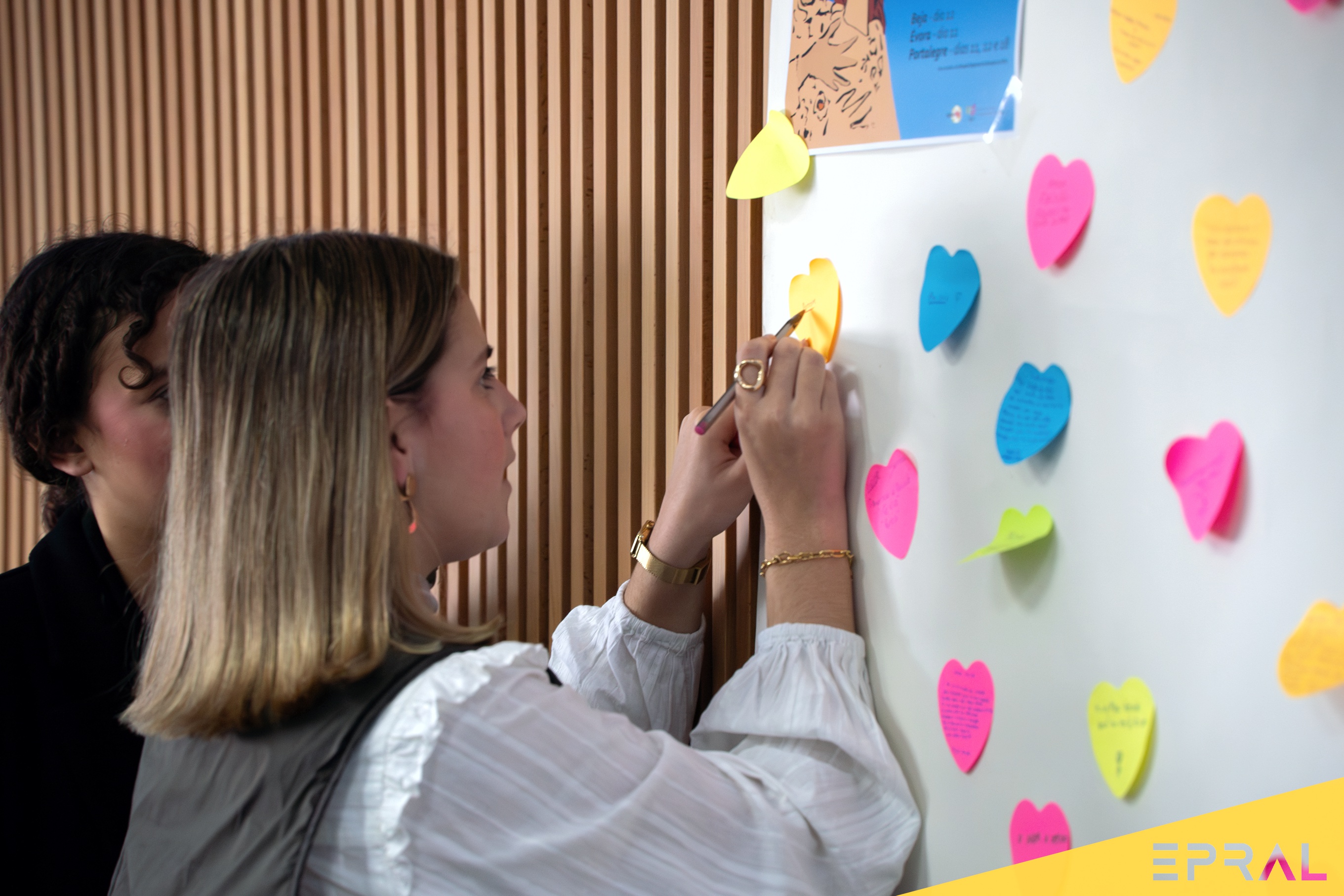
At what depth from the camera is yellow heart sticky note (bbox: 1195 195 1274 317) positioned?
820 millimetres

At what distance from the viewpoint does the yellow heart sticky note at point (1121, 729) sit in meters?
0.91

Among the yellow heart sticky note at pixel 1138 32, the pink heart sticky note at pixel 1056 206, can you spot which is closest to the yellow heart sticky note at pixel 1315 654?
the pink heart sticky note at pixel 1056 206

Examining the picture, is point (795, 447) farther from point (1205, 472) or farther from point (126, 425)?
point (126, 425)

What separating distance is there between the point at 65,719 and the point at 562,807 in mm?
865

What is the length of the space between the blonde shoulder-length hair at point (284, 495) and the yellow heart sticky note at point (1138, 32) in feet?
2.51

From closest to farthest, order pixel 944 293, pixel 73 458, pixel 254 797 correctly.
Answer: pixel 254 797
pixel 944 293
pixel 73 458

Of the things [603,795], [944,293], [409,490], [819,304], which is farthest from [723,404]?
[603,795]

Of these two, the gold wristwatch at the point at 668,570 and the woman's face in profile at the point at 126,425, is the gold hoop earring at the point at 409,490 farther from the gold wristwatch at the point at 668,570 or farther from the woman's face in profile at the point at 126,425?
the woman's face in profile at the point at 126,425

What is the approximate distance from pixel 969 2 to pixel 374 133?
1187 mm

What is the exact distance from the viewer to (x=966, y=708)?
1099 millimetres

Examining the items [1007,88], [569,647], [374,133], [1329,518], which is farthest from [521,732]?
[374,133]

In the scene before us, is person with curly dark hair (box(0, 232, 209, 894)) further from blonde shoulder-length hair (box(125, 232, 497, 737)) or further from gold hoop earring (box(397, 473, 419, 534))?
A: gold hoop earring (box(397, 473, 419, 534))

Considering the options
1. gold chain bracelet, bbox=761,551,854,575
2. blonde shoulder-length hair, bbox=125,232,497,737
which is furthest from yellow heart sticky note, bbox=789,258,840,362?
blonde shoulder-length hair, bbox=125,232,497,737

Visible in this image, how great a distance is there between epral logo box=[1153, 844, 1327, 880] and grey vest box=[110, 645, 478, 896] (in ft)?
2.25
